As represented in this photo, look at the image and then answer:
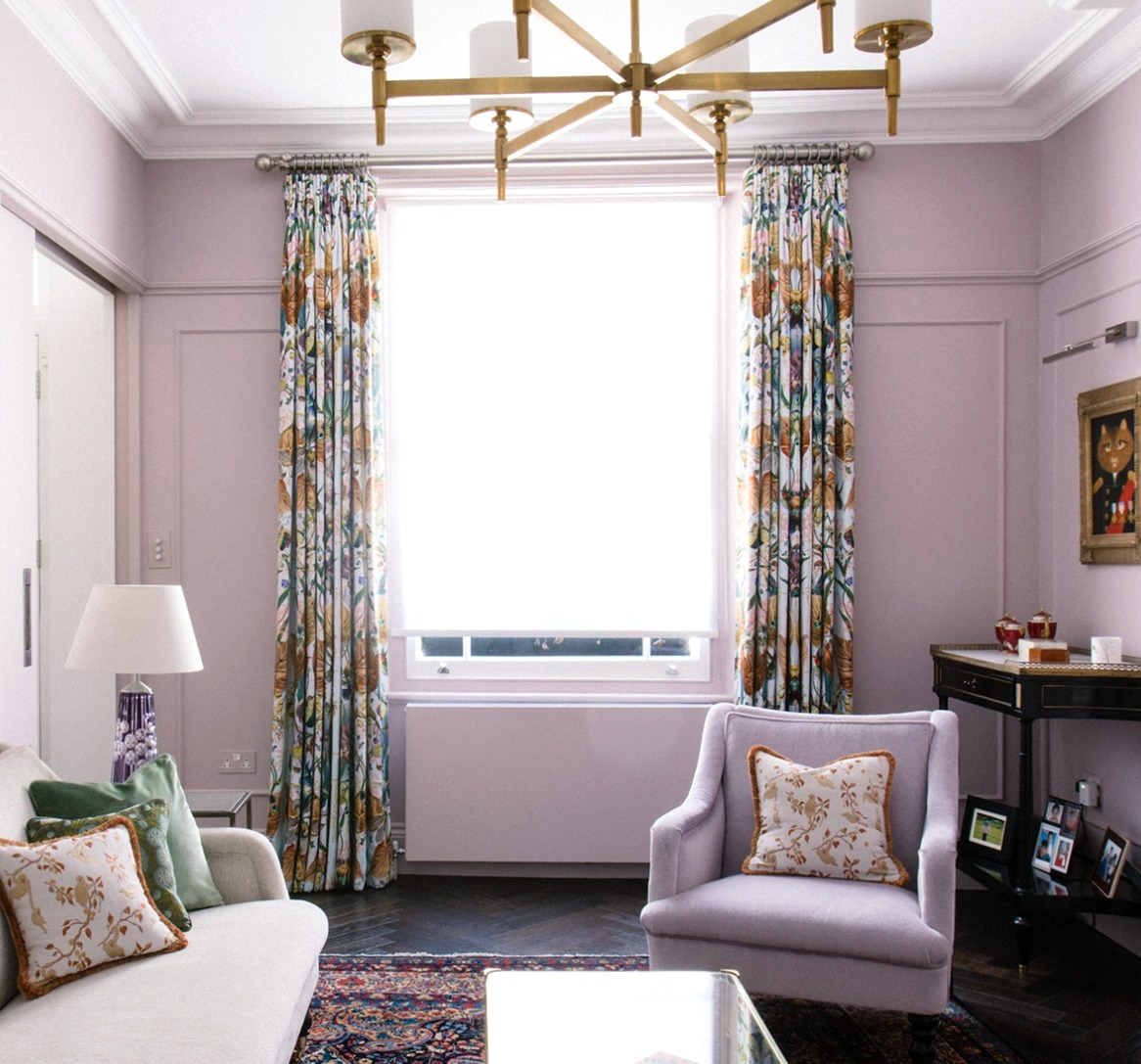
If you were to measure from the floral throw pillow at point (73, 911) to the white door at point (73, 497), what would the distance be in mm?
2095

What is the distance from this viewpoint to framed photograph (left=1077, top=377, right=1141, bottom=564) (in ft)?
11.4

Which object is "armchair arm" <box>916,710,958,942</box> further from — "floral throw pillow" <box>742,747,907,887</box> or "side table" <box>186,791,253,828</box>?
"side table" <box>186,791,253,828</box>

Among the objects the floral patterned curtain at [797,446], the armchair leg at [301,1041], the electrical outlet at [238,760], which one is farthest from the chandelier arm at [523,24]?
the electrical outlet at [238,760]

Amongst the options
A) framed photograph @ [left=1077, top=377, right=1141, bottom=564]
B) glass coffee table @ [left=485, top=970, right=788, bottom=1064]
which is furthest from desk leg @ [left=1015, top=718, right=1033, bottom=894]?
glass coffee table @ [left=485, top=970, right=788, bottom=1064]

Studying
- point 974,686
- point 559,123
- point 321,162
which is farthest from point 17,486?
point 974,686

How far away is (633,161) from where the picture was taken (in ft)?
13.6

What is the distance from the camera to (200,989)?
2072 millimetres

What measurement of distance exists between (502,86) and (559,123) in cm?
23

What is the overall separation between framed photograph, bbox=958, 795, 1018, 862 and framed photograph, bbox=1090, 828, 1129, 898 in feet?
0.97

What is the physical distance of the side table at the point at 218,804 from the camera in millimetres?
3084

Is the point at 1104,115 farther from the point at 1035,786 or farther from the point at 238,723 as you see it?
the point at 238,723

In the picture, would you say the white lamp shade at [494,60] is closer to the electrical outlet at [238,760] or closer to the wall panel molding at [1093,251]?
the wall panel molding at [1093,251]

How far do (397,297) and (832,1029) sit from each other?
10.3ft

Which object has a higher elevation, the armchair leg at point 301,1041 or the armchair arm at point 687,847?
the armchair arm at point 687,847
